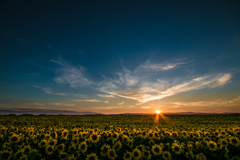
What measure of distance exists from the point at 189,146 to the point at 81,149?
4.16m

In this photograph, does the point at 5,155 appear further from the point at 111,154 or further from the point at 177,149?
the point at 177,149

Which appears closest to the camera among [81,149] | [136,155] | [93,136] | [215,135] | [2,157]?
[2,157]

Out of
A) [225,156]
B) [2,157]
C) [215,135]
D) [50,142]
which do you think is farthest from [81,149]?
[215,135]

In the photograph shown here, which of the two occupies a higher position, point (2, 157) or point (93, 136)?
point (93, 136)

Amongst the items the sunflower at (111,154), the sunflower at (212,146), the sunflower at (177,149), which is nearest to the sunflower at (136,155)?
the sunflower at (111,154)

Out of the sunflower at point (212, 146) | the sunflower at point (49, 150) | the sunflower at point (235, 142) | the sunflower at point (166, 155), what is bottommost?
the sunflower at point (166, 155)

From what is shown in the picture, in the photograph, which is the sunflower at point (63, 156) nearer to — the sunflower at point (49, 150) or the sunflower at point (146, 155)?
the sunflower at point (49, 150)

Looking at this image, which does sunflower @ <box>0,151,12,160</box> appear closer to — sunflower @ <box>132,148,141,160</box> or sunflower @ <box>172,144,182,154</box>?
sunflower @ <box>132,148,141,160</box>

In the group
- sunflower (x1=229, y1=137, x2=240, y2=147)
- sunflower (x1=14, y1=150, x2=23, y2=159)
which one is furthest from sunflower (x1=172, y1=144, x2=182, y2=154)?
sunflower (x1=14, y1=150, x2=23, y2=159)

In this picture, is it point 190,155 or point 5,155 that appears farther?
point 190,155

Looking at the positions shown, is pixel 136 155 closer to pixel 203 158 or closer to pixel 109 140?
pixel 109 140

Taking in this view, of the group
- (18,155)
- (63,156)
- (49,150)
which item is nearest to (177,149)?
(63,156)

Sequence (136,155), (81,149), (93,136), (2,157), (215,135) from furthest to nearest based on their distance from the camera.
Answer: (215,135), (93,136), (81,149), (136,155), (2,157)

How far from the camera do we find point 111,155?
14.7 ft
